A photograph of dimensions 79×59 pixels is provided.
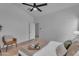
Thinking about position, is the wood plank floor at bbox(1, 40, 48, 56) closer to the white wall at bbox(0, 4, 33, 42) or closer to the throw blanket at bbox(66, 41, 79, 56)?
the white wall at bbox(0, 4, 33, 42)

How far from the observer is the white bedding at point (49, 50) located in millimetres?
1197

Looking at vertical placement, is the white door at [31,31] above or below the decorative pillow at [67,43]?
above

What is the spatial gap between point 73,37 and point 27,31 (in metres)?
0.51

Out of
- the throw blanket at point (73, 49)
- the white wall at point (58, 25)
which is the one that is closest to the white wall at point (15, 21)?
the white wall at point (58, 25)

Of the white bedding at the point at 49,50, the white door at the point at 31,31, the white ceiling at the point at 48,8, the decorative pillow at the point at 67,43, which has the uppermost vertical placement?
the white ceiling at the point at 48,8

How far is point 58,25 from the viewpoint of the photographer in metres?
1.23

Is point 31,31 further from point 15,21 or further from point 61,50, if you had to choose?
point 61,50

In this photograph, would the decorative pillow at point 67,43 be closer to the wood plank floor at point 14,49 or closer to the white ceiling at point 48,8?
the wood plank floor at point 14,49

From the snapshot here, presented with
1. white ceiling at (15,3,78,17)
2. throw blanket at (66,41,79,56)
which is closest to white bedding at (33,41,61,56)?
throw blanket at (66,41,79,56)

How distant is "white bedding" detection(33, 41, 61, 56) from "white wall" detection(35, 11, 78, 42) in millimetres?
61

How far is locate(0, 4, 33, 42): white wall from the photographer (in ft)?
3.77

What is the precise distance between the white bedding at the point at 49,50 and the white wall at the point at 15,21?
217 millimetres

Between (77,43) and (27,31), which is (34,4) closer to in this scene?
(27,31)

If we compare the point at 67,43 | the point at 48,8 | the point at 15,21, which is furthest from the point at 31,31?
the point at 67,43
